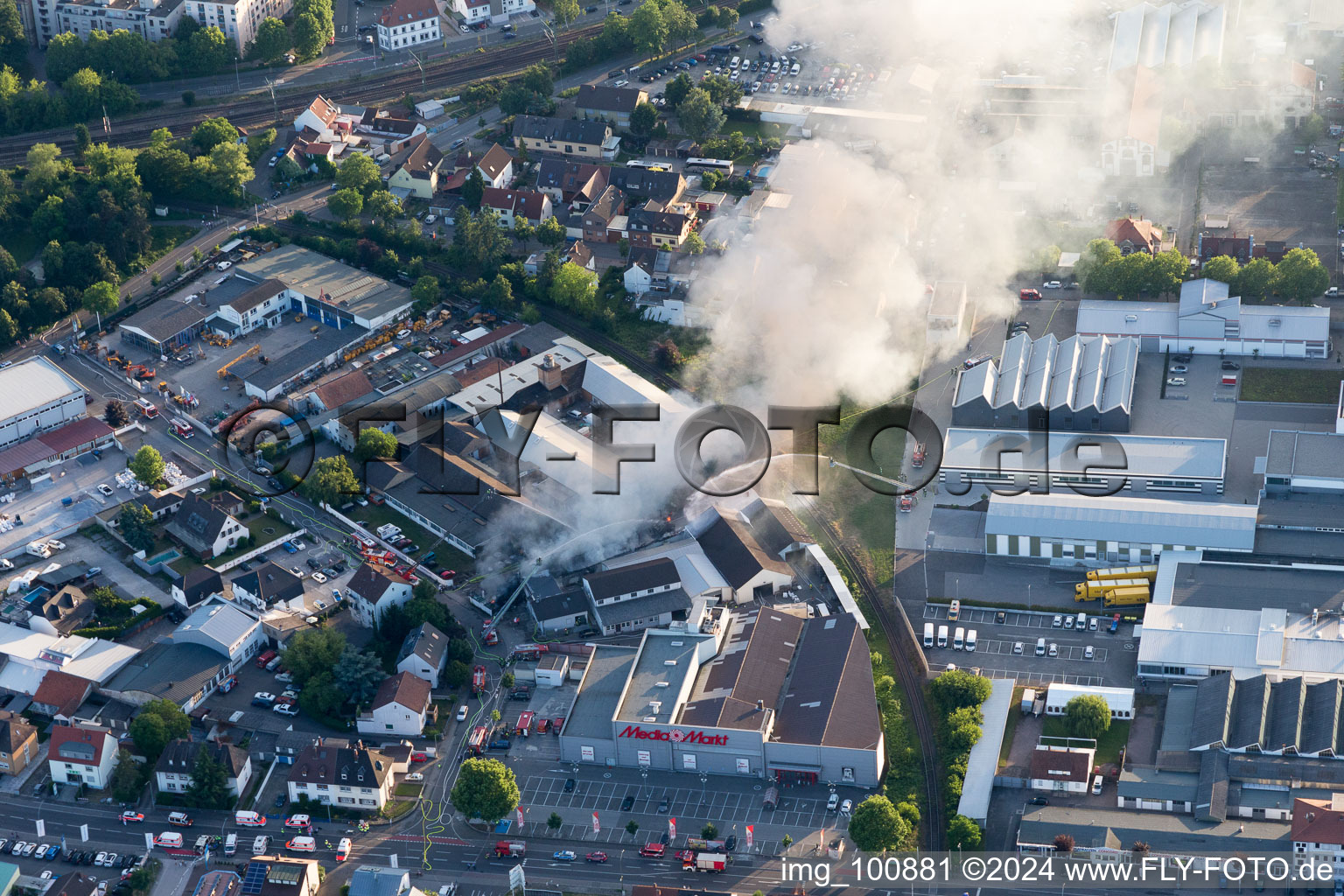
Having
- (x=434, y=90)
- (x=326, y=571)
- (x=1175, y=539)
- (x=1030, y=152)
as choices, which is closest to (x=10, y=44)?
(x=434, y=90)

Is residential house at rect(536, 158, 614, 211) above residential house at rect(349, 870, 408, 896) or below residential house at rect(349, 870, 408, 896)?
above

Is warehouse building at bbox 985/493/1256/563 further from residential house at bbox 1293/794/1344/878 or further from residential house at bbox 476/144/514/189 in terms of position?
residential house at bbox 476/144/514/189

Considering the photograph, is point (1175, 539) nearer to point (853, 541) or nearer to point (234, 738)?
point (853, 541)

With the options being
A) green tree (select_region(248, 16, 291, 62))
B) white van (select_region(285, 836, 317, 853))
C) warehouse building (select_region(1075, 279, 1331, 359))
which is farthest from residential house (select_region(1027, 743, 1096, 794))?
green tree (select_region(248, 16, 291, 62))

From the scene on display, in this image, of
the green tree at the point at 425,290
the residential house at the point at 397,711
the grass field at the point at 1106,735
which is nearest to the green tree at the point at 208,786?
the residential house at the point at 397,711

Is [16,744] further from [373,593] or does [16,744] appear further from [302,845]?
[373,593]

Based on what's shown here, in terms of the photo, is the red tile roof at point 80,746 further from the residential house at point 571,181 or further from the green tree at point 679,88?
the green tree at point 679,88

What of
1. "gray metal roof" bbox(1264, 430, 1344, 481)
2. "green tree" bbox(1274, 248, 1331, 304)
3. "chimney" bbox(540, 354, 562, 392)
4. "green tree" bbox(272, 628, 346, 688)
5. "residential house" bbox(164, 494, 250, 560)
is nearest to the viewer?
"green tree" bbox(272, 628, 346, 688)
